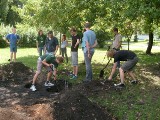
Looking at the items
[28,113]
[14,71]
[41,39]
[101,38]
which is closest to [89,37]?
[14,71]

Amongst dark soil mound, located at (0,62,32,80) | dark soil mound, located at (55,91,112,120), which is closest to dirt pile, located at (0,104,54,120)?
dark soil mound, located at (55,91,112,120)

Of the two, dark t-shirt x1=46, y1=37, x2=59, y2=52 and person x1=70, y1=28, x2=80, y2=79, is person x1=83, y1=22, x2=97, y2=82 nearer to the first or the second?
person x1=70, y1=28, x2=80, y2=79

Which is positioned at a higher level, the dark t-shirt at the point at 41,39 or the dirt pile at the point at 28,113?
the dark t-shirt at the point at 41,39

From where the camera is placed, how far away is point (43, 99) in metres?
9.75

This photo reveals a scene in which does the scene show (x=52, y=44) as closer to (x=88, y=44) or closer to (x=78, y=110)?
(x=88, y=44)

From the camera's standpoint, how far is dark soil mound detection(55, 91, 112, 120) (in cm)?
773

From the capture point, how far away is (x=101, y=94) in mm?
9703

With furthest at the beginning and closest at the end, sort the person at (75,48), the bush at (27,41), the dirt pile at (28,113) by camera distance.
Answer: the bush at (27,41)
the person at (75,48)
the dirt pile at (28,113)

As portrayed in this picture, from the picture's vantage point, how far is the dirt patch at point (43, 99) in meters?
7.77

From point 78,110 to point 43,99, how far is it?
2115 millimetres

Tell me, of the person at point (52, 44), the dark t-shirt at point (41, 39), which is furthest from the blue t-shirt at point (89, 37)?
the dark t-shirt at point (41, 39)

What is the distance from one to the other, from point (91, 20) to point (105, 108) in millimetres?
7302

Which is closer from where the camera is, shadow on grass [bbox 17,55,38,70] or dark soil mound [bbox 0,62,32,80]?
dark soil mound [bbox 0,62,32,80]

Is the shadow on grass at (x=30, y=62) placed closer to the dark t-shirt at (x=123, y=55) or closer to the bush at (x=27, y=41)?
the dark t-shirt at (x=123, y=55)
